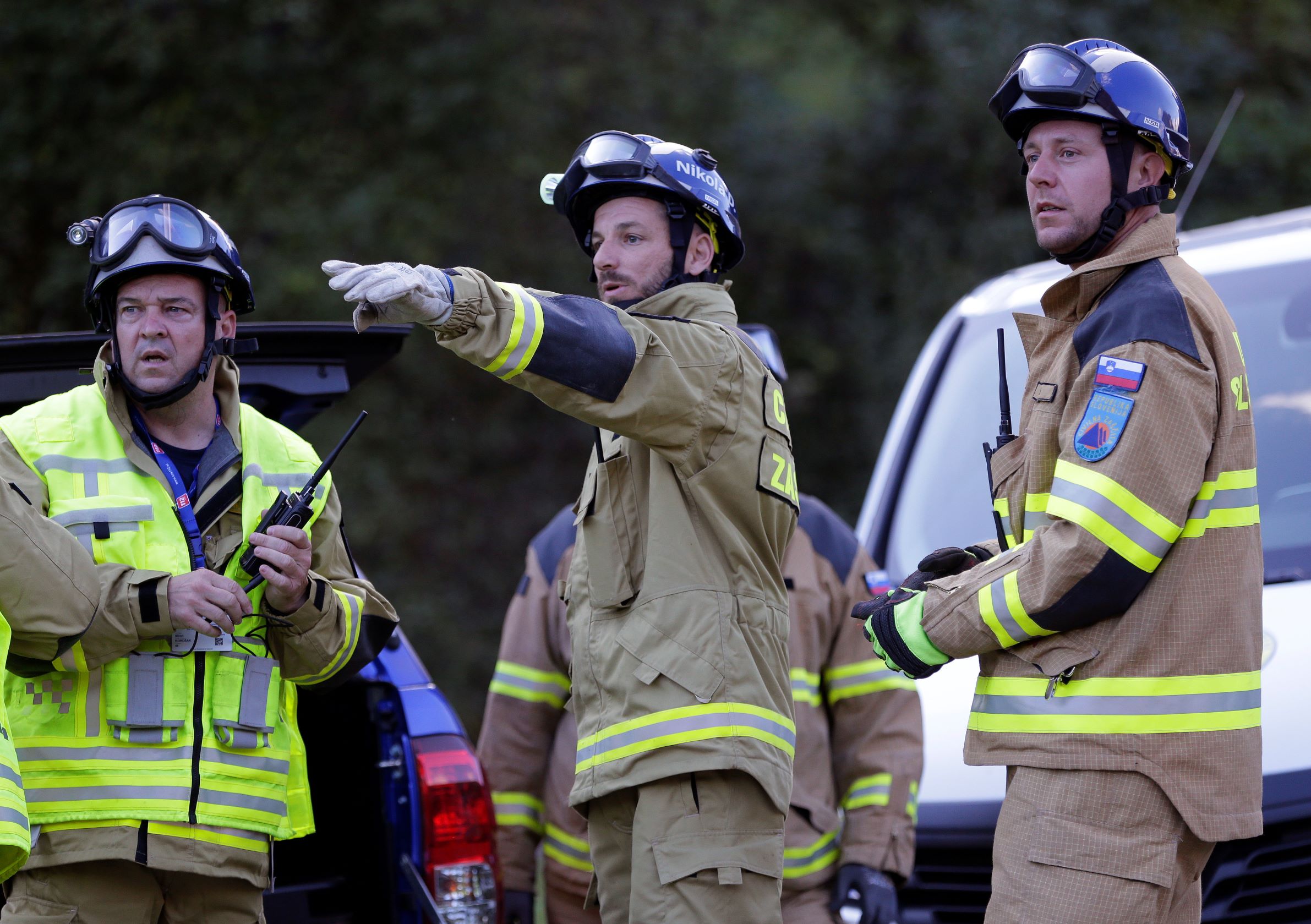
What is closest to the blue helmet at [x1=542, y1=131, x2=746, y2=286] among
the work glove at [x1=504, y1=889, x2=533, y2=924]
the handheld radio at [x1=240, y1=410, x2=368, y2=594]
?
the handheld radio at [x1=240, y1=410, x2=368, y2=594]

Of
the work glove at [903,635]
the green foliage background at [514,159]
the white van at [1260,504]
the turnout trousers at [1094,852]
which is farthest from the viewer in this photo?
the green foliage background at [514,159]

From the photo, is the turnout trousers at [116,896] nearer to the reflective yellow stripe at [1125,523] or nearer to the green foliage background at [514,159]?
the reflective yellow stripe at [1125,523]

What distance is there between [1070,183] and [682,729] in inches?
50.9

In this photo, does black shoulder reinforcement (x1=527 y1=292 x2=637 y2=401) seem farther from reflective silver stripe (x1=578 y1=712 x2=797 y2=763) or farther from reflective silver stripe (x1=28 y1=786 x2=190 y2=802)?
reflective silver stripe (x1=28 y1=786 x2=190 y2=802)

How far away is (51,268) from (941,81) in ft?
20.9

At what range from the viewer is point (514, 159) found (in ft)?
35.4

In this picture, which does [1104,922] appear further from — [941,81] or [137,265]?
[941,81]

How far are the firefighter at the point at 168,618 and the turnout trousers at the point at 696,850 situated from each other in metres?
0.78

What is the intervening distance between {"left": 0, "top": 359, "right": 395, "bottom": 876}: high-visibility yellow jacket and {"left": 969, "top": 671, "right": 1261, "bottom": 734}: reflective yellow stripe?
60.5 inches

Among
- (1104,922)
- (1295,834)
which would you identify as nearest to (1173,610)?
(1104,922)

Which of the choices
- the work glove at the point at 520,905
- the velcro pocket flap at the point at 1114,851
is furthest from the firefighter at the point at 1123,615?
the work glove at the point at 520,905

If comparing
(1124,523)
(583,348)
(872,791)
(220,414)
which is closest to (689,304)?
(583,348)

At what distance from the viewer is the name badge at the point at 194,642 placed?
341cm

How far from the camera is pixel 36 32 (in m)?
9.27
